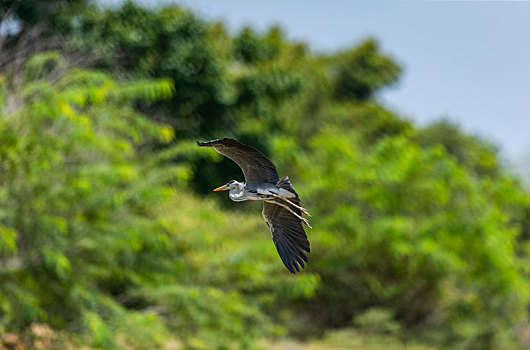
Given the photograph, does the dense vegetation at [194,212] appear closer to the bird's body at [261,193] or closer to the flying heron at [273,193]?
the flying heron at [273,193]

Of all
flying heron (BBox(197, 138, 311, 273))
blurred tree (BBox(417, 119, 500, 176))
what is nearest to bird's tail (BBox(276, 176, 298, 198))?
flying heron (BBox(197, 138, 311, 273))

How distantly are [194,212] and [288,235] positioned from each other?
453 centimetres

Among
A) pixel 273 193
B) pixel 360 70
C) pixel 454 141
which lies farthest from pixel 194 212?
pixel 360 70

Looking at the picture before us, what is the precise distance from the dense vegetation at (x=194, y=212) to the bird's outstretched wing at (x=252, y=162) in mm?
3356

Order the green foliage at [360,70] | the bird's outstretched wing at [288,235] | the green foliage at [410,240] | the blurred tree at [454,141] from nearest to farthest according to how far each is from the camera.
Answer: the bird's outstretched wing at [288,235]
the green foliage at [410,240]
the blurred tree at [454,141]
the green foliage at [360,70]

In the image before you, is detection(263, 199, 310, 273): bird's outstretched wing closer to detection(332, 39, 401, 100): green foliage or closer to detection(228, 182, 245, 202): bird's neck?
detection(228, 182, 245, 202): bird's neck

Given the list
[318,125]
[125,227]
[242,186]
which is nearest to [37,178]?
[125,227]

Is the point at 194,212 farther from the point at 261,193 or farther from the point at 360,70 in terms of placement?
the point at 360,70

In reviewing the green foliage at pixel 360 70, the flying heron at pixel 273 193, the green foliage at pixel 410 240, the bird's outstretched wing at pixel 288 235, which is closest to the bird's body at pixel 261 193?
the flying heron at pixel 273 193

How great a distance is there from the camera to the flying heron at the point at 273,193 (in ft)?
7.79

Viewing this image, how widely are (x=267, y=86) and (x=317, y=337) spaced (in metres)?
4.49

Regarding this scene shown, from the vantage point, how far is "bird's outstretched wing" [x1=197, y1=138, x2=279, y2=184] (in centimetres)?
233

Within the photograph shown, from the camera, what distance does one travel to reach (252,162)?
245 cm

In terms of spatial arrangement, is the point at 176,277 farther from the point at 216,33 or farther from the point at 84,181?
the point at 216,33
